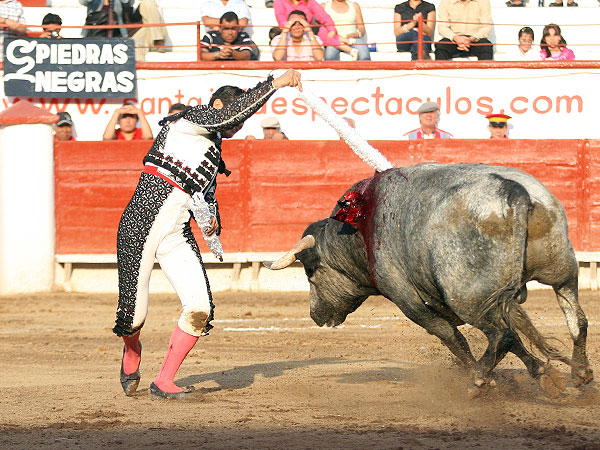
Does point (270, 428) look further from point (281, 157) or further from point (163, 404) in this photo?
point (281, 157)

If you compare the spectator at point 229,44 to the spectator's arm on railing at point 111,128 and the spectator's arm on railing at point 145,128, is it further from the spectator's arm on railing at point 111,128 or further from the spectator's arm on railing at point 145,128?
the spectator's arm on railing at point 111,128

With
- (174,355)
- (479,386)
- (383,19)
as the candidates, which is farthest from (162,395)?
(383,19)

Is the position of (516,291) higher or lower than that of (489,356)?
higher

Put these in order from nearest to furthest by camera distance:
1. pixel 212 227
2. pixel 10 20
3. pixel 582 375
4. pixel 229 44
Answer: pixel 582 375 → pixel 212 227 → pixel 10 20 → pixel 229 44

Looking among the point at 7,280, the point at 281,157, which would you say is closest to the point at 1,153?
the point at 7,280

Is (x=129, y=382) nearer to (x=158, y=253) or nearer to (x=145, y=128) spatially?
(x=158, y=253)

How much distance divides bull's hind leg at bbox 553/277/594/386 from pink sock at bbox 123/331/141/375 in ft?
7.05

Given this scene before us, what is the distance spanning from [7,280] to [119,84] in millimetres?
2431

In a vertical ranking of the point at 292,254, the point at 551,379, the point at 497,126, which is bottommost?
the point at 551,379

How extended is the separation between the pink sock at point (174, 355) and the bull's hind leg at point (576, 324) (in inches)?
72.6

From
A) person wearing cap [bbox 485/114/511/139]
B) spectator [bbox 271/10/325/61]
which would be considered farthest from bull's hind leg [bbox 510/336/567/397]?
spectator [bbox 271/10/325/61]

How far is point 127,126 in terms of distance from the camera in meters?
11.1

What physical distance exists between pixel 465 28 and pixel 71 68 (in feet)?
14.5

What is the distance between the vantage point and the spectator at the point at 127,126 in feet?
36.2
